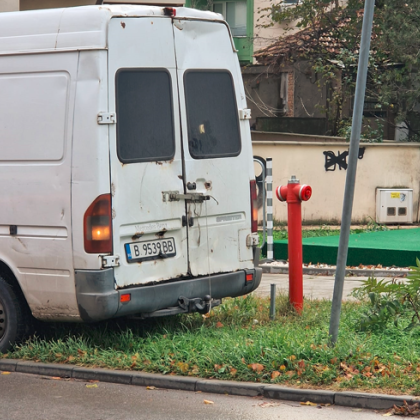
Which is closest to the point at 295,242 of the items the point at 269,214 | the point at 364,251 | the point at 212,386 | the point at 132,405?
the point at 212,386

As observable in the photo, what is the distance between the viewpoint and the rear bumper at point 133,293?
7.08 metres

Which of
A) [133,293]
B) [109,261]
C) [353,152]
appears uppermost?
[353,152]

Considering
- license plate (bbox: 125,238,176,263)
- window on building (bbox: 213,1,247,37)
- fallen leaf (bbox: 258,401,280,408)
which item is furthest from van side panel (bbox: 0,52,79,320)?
window on building (bbox: 213,1,247,37)

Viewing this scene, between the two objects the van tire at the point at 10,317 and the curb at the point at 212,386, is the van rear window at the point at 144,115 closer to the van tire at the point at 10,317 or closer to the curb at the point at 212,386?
the van tire at the point at 10,317

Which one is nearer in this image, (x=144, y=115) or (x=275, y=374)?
(x=275, y=374)

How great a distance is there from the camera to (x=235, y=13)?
106 feet

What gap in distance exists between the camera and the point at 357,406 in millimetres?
6047

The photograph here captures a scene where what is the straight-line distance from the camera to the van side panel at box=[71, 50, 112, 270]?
707 centimetres

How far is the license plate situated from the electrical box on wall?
11.1 meters

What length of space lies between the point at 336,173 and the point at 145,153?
1132 centimetres

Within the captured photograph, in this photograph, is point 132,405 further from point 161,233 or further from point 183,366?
point 161,233

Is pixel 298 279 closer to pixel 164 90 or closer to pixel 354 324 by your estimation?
pixel 354 324

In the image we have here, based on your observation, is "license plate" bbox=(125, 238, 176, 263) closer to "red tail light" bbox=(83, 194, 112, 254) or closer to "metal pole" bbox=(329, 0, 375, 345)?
"red tail light" bbox=(83, 194, 112, 254)

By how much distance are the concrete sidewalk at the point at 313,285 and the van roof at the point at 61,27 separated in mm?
4118
